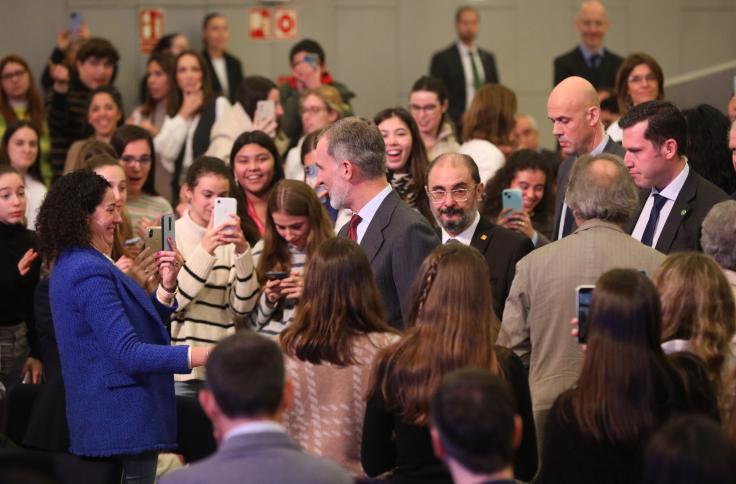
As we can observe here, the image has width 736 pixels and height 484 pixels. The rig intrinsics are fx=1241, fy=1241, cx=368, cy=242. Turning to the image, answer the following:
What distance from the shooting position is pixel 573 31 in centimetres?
1179

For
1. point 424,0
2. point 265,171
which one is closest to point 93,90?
point 265,171

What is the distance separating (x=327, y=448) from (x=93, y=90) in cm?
528

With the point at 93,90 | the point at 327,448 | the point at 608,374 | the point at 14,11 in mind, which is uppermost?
the point at 14,11

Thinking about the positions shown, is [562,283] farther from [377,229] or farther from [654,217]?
[654,217]

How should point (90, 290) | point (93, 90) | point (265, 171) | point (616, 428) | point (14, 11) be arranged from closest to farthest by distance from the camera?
point (616, 428) < point (90, 290) < point (265, 171) < point (93, 90) < point (14, 11)

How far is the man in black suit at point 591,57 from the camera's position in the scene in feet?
33.1

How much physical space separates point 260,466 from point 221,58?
8.12m

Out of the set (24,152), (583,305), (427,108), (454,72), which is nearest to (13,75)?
(24,152)

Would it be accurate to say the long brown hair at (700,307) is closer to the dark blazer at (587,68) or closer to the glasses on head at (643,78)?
the glasses on head at (643,78)

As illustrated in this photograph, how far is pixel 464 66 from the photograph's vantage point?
1045 cm

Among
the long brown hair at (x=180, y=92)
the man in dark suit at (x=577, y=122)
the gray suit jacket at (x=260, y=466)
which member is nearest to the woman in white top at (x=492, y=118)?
the man in dark suit at (x=577, y=122)

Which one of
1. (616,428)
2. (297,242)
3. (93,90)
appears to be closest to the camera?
(616,428)

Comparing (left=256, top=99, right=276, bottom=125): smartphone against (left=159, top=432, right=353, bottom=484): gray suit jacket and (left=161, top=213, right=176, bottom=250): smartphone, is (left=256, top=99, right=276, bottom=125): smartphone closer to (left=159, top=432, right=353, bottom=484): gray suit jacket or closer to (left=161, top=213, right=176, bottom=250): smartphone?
(left=161, top=213, right=176, bottom=250): smartphone

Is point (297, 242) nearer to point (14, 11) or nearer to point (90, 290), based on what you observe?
point (90, 290)
